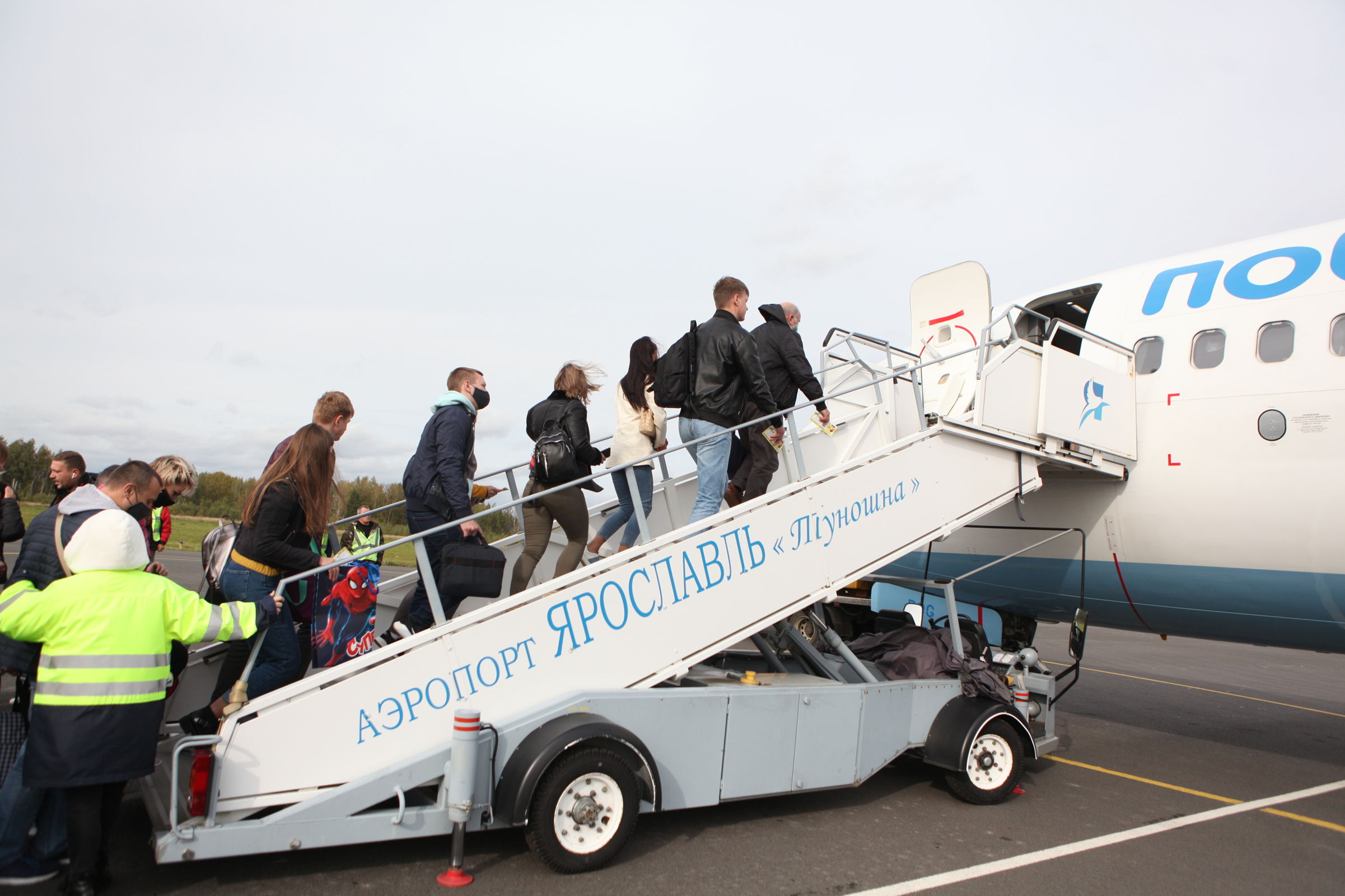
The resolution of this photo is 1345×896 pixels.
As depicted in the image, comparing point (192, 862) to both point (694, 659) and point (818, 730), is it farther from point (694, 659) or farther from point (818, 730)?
point (818, 730)

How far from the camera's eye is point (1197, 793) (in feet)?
21.9

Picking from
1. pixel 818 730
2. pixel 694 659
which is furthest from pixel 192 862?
pixel 818 730

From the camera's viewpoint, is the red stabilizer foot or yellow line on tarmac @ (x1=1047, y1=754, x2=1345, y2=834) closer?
the red stabilizer foot

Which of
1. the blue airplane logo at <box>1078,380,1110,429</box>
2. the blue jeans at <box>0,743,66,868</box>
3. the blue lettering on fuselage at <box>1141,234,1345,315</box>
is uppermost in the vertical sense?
the blue lettering on fuselage at <box>1141,234,1345,315</box>

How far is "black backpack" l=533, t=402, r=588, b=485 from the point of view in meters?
5.63

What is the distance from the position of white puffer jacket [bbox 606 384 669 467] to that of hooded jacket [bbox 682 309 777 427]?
20.4 inches

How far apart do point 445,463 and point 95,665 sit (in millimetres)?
2169

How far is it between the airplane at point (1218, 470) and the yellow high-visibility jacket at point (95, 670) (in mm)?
5798

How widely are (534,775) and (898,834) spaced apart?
2.57 meters

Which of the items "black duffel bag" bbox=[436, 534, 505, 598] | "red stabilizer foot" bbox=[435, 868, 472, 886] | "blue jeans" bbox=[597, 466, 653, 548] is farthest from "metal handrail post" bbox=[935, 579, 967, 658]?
"red stabilizer foot" bbox=[435, 868, 472, 886]

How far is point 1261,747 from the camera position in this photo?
8.66 m

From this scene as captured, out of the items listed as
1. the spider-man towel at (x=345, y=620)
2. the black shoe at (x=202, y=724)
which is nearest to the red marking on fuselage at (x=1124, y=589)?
the spider-man towel at (x=345, y=620)

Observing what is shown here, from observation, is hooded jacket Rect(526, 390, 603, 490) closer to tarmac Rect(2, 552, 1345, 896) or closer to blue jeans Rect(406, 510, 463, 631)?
blue jeans Rect(406, 510, 463, 631)

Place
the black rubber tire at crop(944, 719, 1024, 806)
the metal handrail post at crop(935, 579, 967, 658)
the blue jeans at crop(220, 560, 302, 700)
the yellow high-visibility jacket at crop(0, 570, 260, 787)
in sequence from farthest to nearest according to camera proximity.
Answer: the metal handrail post at crop(935, 579, 967, 658) < the black rubber tire at crop(944, 719, 1024, 806) < the blue jeans at crop(220, 560, 302, 700) < the yellow high-visibility jacket at crop(0, 570, 260, 787)
